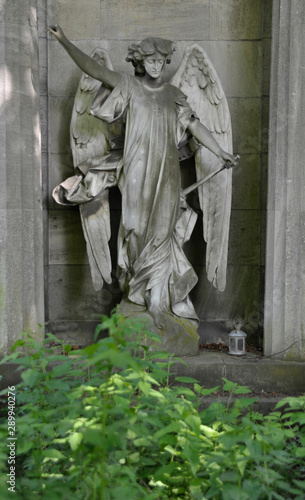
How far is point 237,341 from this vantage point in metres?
5.49

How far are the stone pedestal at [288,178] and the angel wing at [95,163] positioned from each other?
1341 millimetres

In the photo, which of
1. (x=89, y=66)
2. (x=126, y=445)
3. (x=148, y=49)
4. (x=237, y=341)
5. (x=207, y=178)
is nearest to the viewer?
(x=126, y=445)

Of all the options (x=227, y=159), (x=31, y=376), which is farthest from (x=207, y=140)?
(x=31, y=376)

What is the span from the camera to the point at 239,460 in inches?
103

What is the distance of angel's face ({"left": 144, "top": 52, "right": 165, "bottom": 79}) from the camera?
16.8ft

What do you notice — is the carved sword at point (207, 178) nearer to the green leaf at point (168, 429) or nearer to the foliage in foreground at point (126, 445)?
the foliage in foreground at point (126, 445)

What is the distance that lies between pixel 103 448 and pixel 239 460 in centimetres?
68

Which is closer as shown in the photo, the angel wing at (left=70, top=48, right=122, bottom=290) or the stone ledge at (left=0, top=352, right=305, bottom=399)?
the stone ledge at (left=0, top=352, right=305, bottom=399)

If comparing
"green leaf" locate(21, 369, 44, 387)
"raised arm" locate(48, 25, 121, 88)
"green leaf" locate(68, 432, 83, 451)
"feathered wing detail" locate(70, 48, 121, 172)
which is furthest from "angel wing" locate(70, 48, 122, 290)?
"green leaf" locate(68, 432, 83, 451)

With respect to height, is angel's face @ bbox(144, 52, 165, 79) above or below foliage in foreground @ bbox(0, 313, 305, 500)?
above

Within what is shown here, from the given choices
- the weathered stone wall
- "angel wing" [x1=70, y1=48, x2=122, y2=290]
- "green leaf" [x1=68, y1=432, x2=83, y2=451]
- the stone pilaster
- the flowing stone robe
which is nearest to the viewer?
"green leaf" [x1=68, y1=432, x2=83, y2=451]

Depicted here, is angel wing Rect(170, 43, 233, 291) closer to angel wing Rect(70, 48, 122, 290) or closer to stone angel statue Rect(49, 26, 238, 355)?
stone angel statue Rect(49, 26, 238, 355)

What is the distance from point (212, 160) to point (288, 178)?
0.67m

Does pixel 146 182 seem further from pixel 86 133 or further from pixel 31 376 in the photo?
pixel 31 376
